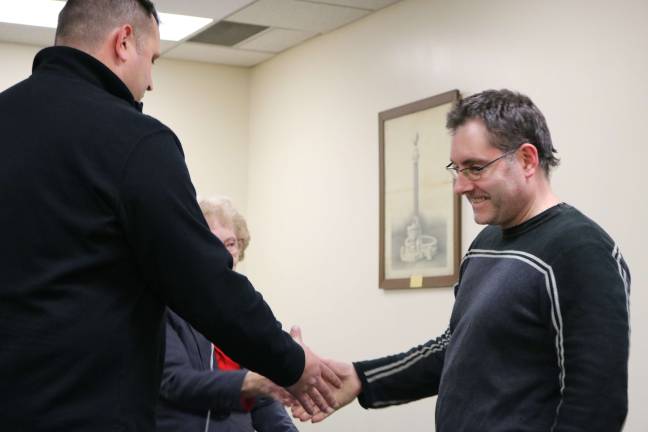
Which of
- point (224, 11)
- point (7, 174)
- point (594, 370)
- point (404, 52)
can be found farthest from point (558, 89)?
point (7, 174)

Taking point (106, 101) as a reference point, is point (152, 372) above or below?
below

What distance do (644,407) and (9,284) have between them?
10.2 feet

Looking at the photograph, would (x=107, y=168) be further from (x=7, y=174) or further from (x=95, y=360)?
(x=95, y=360)

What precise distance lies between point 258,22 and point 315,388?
436 centimetres

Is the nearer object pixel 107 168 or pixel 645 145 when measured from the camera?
pixel 107 168

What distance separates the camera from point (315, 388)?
252cm

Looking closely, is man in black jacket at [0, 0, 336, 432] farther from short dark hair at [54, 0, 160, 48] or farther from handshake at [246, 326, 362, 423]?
handshake at [246, 326, 362, 423]

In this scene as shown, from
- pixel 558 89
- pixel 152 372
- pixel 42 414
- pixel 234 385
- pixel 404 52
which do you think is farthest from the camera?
pixel 404 52

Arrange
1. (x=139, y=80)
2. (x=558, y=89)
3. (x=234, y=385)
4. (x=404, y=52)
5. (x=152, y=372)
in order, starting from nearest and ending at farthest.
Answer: (x=152, y=372) → (x=139, y=80) → (x=234, y=385) → (x=558, y=89) → (x=404, y=52)

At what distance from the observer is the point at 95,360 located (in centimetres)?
193

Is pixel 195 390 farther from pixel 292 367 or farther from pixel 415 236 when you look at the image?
pixel 415 236

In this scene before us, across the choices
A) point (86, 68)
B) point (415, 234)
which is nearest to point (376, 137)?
point (415, 234)

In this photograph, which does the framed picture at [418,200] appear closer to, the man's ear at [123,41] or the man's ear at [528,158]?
the man's ear at [528,158]

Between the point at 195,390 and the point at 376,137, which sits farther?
the point at 376,137
